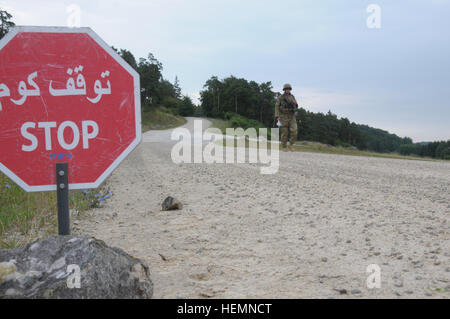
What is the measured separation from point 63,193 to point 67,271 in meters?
0.52

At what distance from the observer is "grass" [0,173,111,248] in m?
3.23

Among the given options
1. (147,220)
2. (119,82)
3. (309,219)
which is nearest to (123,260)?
(119,82)

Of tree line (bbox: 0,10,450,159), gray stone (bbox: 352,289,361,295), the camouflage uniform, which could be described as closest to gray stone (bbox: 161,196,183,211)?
gray stone (bbox: 352,289,361,295)

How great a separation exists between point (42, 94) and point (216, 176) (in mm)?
4742

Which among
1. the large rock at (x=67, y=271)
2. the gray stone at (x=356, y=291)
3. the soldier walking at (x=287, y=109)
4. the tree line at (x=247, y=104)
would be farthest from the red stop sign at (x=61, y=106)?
the tree line at (x=247, y=104)

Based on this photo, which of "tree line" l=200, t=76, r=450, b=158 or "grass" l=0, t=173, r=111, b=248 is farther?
"tree line" l=200, t=76, r=450, b=158

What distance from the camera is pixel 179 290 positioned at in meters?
2.15

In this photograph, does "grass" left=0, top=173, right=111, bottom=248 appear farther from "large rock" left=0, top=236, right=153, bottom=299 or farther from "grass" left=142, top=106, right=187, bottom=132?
"grass" left=142, top=106, right=187, bottom=132

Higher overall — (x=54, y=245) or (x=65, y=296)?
(x=54, y=245)

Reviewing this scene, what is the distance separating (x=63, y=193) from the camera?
2109mm

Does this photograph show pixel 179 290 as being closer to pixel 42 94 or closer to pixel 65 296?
pixel 65 296

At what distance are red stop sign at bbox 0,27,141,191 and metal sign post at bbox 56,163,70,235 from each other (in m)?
0.04
